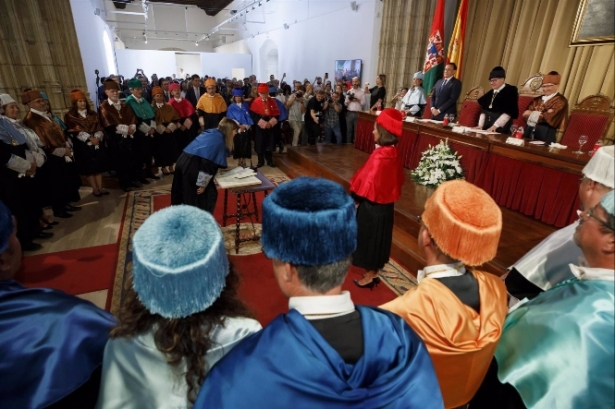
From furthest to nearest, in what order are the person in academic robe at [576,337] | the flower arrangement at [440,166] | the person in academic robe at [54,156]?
1. the flower arrangement at [440,166]
2. the person in academic robe at [54,156]
3. the person in academic robe at [576,337]

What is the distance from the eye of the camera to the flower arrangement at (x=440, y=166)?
5055mm

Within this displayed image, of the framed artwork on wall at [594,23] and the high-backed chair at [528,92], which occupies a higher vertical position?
the framed artwork on wall at [594,23]

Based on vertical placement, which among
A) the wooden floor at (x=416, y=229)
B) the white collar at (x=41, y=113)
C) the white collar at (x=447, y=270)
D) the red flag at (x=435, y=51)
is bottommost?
the wooden floor at (x=416, y=229)

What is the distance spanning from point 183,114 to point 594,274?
7020 millimetres

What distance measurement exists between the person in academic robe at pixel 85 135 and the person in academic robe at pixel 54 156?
22 cm

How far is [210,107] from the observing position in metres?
6.72

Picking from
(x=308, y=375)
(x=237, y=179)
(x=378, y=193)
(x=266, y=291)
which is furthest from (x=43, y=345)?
(x=237, y=179)

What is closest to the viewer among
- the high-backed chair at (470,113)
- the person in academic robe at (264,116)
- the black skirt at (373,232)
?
the black skirt at (373,232)

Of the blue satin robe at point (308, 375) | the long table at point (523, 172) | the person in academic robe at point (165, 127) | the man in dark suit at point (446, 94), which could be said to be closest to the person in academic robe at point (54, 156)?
the person in academic robe at point (165, 127)

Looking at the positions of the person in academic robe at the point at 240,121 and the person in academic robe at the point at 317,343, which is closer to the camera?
the person in academic robe at the point at 317,343

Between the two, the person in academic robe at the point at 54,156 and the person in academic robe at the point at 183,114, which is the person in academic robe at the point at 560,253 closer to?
the person in academic robe at the point at 54,156

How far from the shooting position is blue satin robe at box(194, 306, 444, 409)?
2.56 feet

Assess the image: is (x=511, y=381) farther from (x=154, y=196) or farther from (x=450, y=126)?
(x=154, y=196)

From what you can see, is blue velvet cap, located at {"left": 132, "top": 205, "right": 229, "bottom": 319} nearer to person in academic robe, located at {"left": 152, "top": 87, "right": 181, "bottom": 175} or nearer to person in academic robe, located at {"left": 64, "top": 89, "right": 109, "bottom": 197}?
person in academic robe, located at {"left": 64, "top": 89, "right": 109, "bottom": 197}
